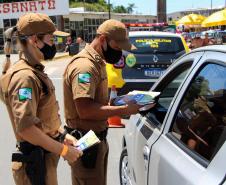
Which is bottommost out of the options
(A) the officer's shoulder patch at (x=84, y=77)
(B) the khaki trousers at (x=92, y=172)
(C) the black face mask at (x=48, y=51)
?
(B) the khaki trousers at (x=92, y=172)

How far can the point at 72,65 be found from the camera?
349 centimetres

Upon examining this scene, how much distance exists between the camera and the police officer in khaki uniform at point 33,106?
9.16ft

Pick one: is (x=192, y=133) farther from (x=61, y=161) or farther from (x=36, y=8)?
(x=36, y=8)

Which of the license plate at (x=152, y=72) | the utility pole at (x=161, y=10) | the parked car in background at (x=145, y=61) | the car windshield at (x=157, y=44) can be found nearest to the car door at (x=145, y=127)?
the parked car in background at (x=145, y=61)

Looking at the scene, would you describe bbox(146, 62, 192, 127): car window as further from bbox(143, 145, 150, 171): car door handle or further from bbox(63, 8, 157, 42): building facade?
bbox(63, 8, 157, 42): building facade

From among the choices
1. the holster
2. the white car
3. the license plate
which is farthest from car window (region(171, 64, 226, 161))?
the license plate

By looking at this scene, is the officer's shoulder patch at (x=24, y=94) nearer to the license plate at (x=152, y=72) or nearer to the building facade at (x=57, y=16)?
the license plate at (x=152, y=72)

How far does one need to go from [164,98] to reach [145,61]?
528cm

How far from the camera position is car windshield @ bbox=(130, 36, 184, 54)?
377 inches

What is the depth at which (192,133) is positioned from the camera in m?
2.90

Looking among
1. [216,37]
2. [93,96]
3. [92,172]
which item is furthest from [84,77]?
[216,37]

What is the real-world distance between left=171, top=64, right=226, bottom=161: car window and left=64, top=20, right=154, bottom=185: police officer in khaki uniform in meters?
0.55

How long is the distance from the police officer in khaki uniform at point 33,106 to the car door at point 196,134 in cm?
57

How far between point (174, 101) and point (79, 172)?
1.00 metres
